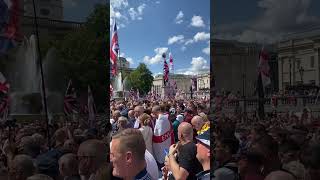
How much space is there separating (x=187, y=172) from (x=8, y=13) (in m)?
2.14

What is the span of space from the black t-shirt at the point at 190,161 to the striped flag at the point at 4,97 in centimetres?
171

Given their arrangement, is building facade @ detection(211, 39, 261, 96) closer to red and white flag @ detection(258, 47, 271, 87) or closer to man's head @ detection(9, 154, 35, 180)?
red and white flag @ detection(258, 47, 271, 87)

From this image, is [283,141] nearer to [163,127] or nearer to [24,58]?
[24,58]

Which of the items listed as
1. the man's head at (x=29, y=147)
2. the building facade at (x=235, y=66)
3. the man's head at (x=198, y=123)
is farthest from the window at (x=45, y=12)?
the man's head at (x=198, y=123)

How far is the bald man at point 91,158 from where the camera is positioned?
3.34 metres

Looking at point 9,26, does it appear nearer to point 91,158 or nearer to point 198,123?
point 91,158

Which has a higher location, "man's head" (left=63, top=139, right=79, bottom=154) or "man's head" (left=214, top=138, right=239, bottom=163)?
"man's head" (left=214, top=138, right=239, bottom=163)

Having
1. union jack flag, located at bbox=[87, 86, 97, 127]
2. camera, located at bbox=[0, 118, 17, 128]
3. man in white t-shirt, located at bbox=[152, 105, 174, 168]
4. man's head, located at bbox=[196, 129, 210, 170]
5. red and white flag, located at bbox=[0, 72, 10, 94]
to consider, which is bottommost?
man in white t-shirt, located at bbox=[152, 105, 174, 168]

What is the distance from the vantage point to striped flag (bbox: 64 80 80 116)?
3.60 metres

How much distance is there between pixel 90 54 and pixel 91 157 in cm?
79

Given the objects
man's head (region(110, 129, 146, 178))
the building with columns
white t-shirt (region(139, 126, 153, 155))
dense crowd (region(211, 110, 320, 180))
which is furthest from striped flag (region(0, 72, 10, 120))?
white t-shirt (region(139, 126, 153, 155))

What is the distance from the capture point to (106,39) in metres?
3.59

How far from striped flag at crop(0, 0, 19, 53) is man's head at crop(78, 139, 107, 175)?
100cm

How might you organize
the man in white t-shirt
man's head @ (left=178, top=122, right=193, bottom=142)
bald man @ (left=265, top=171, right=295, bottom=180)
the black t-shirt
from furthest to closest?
the man in white t-shirt, man's head @ (left=178, top=122, right=193, bottom=142), the black t-shirt, bald man @ (left=265, top=171, right=295, bottom=180)
